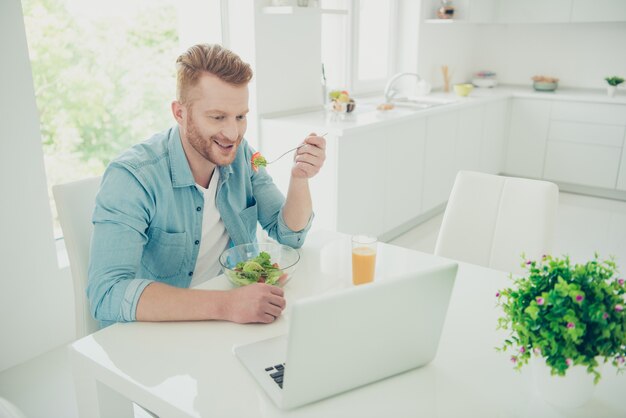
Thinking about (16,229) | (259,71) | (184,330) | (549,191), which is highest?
(259,71)

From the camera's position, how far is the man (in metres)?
1.14

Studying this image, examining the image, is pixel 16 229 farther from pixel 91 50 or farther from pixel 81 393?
pixel 81 393

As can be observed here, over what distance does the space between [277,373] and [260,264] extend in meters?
0.36

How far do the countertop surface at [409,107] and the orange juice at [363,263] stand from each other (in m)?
1.64

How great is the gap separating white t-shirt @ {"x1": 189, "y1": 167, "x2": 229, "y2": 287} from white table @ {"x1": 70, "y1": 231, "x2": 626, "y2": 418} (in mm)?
405

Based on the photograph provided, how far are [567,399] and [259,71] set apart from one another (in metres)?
2.49

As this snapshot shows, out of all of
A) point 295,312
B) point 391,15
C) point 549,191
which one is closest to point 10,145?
point 295,312

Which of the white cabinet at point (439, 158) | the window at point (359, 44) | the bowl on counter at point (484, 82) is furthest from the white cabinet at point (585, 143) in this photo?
the window at point (359, 44)

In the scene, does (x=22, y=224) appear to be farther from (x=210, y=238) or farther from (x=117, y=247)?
(x=117, y=247)

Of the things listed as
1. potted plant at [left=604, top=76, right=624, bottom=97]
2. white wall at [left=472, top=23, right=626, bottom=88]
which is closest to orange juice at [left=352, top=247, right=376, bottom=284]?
potted plant at [left=604, top=76, right=624, bottom=97]

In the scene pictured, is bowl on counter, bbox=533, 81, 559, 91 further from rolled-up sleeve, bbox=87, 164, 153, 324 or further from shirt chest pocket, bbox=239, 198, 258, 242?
rolled-up sleeve, bbox=87, 164, 153, 324

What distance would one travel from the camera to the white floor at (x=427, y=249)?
2006 mm

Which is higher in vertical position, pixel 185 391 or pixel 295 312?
pixel 295 312

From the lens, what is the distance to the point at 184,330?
3.60ft
